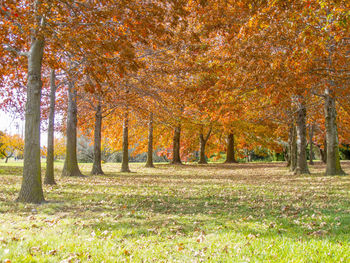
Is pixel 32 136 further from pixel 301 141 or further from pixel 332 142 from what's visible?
pixel 332 142

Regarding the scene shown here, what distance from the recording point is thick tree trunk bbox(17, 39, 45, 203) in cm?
803

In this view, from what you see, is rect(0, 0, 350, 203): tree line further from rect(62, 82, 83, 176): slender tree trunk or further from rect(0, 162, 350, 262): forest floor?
rect(0, 162, 350, 262): forest floor

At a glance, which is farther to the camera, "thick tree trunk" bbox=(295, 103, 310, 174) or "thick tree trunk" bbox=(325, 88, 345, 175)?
"thick tree trunk" bbox=(295, 103, 310, 174)

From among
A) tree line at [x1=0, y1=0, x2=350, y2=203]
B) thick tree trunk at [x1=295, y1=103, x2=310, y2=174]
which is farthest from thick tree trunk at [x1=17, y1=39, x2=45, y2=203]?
thick tree trunk at [x1=295, y1=103, x2=310, y2=174]

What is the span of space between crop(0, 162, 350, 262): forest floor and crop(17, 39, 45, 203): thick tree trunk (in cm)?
45

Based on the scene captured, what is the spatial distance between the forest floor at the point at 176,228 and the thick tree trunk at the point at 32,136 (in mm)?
455

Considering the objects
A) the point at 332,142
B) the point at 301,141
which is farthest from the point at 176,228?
the point at 301,141

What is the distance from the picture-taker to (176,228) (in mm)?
5602

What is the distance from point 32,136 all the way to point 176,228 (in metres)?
5.04

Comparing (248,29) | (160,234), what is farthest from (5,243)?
(248,29)

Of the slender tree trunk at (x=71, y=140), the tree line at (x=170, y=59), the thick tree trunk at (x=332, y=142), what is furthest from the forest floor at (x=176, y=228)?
the thick tree trunk at (x=332, y=142)

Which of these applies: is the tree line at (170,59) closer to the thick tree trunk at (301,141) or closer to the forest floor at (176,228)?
the thick tree trunk at (301,141)

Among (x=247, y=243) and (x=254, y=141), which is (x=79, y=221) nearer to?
(x=247, y=243)

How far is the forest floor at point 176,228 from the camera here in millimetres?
4031
